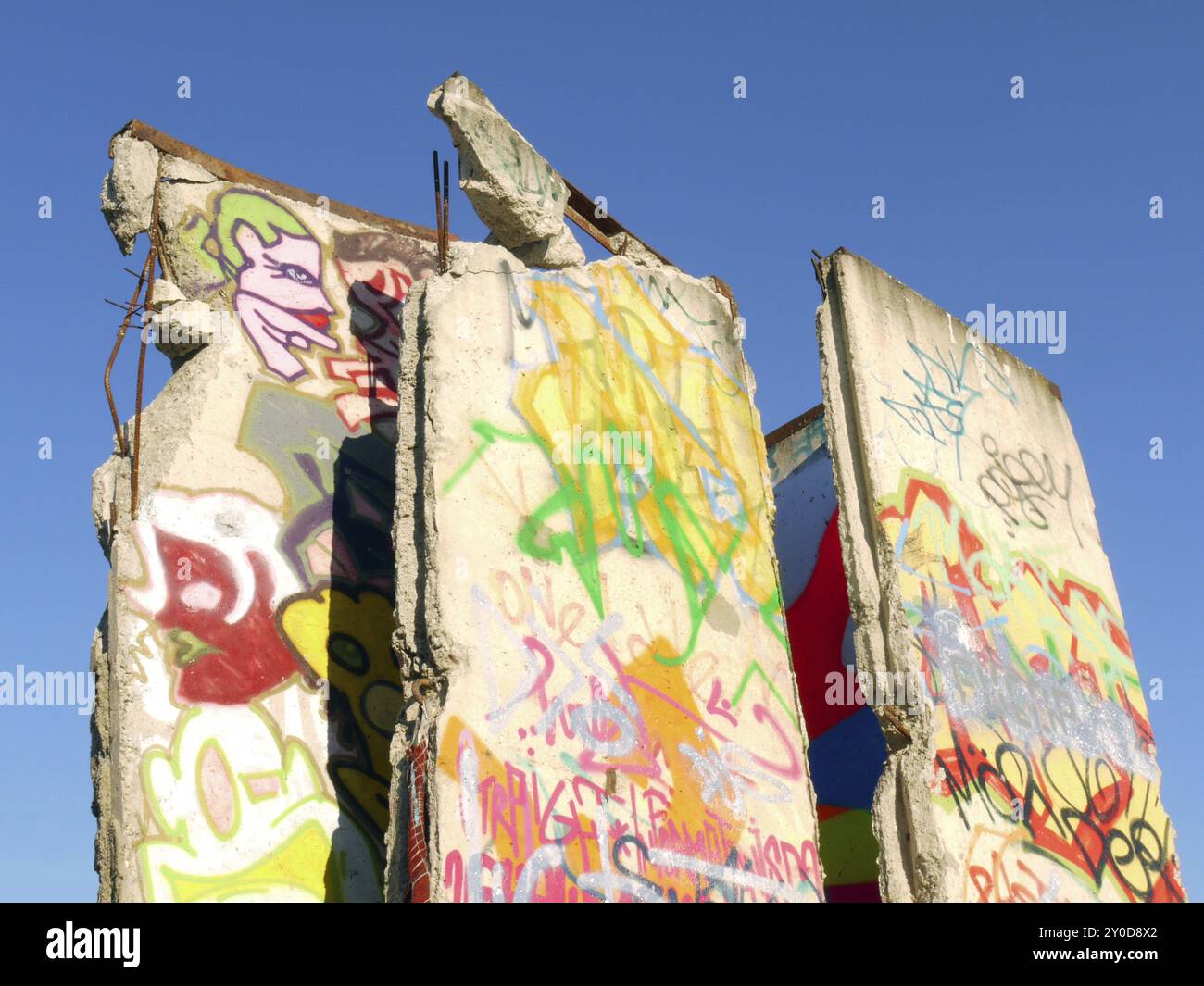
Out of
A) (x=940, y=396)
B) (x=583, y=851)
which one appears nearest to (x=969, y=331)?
(x=940, y=396)

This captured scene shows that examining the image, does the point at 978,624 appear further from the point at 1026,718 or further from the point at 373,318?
the point at 373,318

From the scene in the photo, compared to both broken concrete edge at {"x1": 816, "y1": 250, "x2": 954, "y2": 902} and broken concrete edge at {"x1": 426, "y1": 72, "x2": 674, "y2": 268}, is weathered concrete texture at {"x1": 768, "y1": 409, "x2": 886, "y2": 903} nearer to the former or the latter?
broken concrete edge at {"x1": 816, "y1": 250, "x2": 954, "y2": 902}

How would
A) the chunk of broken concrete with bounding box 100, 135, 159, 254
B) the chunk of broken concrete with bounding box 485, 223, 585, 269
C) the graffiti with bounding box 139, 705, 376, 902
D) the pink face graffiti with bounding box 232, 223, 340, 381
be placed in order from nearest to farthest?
the graffiti with bounding box 139, 705, 376, 902 → the chunk of broken concrete with bounding box 485, 223, 585, 269 → the chunk of broken concrete with bounding box 100, 135, 159, 254 → the pink face graffiti with bounding box 232, 223, 340, 381

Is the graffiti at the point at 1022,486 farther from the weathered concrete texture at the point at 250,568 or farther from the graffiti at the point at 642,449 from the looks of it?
the weathered concrete texture at the point at 250,568

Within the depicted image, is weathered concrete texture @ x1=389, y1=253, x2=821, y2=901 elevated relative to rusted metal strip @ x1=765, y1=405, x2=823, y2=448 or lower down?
lower down

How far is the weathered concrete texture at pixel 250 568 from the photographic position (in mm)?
6027

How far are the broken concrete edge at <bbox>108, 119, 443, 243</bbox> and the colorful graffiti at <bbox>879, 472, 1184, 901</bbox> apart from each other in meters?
2.93

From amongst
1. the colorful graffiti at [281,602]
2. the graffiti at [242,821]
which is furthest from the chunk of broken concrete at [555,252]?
the graffiti at [242,821]

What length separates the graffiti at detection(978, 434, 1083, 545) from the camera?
7762mm

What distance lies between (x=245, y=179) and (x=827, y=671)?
14.1ft

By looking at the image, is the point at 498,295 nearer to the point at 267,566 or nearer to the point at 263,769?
the point at 267,566

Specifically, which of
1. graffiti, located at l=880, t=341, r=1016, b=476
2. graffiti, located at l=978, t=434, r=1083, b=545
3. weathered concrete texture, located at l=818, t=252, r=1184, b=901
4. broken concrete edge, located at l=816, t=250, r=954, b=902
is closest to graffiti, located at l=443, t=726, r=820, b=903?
broken concrete edge, located at l=816, t=250, r=954, b=902

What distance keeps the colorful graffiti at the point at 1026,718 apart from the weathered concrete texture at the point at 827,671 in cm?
95

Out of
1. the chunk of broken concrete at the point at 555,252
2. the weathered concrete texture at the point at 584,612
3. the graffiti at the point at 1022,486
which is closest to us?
the weathered concrete texture at the point at 584,612
